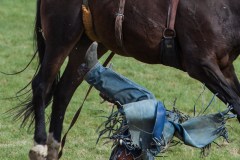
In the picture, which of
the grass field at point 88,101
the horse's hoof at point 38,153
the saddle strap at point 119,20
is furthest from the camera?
the grass field at point 88,101

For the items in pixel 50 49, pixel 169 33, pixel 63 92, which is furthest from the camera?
pixel 63 92

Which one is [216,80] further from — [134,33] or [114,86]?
[114,86]

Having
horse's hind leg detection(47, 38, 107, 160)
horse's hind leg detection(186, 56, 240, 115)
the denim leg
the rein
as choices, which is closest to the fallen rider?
the denim leg

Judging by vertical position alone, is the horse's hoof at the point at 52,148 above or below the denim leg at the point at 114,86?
below

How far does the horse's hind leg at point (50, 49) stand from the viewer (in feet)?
14.2

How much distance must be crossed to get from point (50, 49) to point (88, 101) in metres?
2.18

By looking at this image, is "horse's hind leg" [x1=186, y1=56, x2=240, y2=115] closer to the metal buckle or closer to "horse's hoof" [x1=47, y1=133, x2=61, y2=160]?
the metal buckle

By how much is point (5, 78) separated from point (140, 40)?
3.68 metres

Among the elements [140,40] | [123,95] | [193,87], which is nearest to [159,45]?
[140,40]

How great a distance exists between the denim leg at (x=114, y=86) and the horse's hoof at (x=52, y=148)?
1.42 meters

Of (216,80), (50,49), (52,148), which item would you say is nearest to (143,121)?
(216,80)

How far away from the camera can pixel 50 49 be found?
4.46m

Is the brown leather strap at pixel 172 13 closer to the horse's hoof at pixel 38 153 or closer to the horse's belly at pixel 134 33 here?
the horse's belly at pixel 134 33

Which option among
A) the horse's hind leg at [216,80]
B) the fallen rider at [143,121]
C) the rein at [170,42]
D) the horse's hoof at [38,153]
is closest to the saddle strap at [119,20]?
the rein at [170,42]
